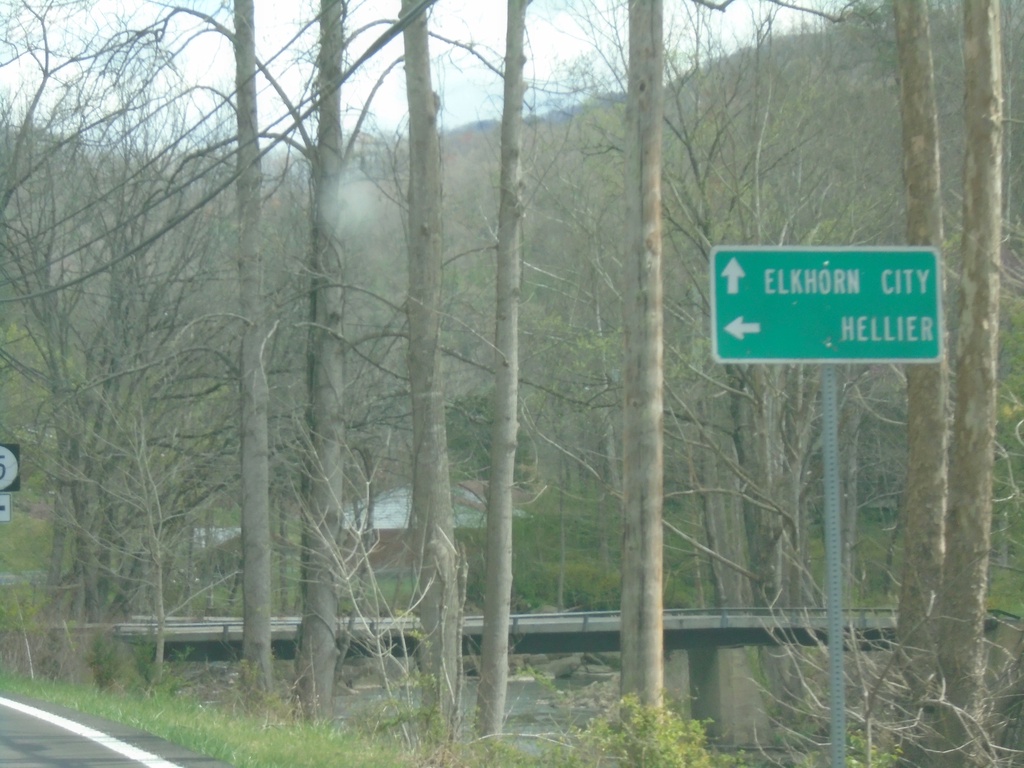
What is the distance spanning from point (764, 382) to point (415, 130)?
9.82 meters

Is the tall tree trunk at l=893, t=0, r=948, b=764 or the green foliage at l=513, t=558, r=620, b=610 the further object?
the green foliage at l=513, t=558, r=620, b=610

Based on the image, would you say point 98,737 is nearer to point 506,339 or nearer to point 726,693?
point 506,339

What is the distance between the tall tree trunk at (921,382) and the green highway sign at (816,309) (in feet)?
25.9

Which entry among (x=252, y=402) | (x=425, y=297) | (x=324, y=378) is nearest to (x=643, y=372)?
(x=425, y=297)

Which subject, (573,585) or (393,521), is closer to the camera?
(393,521)

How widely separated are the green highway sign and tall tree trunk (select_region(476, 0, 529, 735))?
12612 mm

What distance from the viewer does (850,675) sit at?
1083cm

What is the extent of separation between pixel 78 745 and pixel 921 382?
8.46 m

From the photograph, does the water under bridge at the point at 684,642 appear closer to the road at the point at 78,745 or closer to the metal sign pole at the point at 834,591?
the road at the point at 78,745

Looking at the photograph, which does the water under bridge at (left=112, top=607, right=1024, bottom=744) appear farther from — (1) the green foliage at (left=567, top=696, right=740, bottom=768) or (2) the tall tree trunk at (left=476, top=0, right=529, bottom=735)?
(1) the green foliage at (left=567, top=696, right=740, bottom=768)

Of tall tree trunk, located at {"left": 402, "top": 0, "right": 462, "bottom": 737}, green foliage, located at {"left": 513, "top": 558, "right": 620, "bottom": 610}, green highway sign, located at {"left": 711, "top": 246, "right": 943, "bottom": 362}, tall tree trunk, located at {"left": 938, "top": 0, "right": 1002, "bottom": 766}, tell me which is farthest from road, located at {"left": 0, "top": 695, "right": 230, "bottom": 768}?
green foliage, located at {"left": 513, "top": 558, "right": 620, "bottom": 610}

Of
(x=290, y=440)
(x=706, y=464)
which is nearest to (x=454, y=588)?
(x=290, y=440)

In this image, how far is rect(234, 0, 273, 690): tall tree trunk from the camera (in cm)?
1902

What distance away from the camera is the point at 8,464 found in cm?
1464
